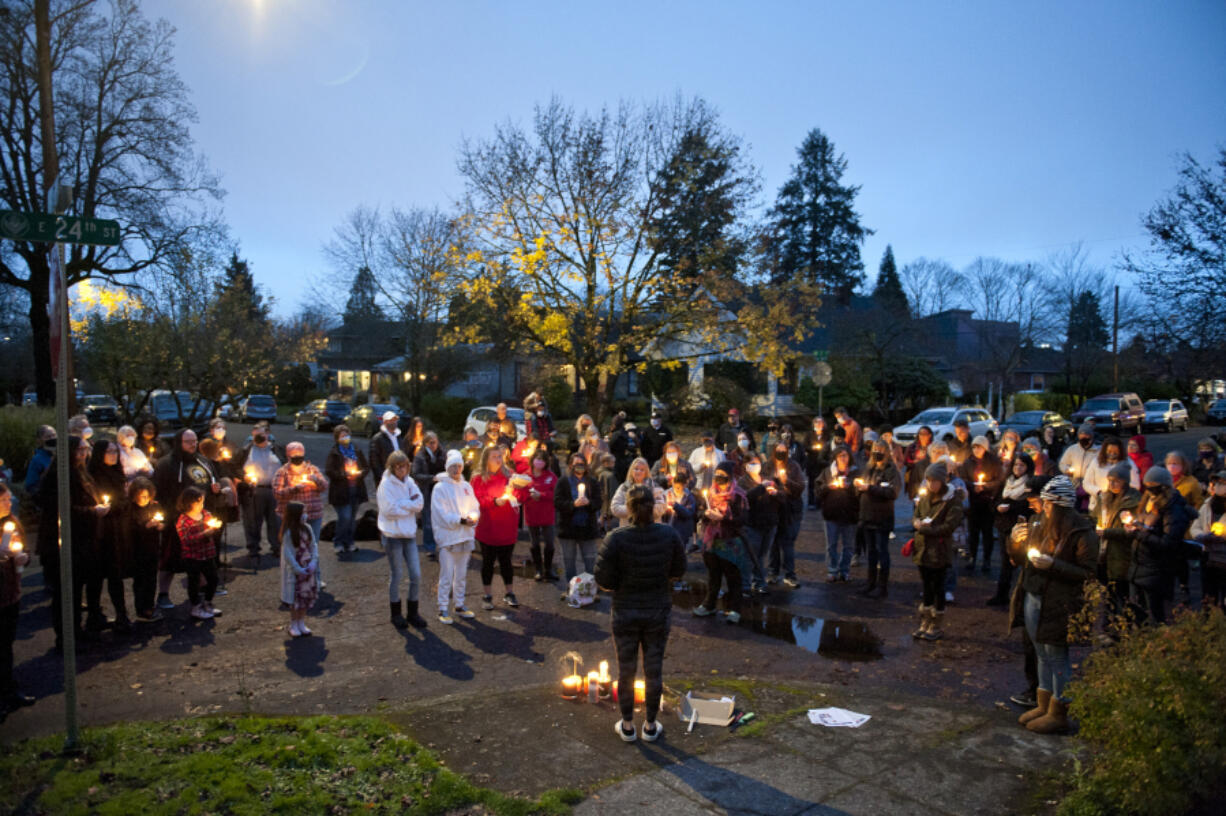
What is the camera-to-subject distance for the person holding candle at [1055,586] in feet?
17.9

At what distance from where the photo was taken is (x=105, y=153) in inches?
883

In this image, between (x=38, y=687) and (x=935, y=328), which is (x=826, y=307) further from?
Result: (x=38, y=687)

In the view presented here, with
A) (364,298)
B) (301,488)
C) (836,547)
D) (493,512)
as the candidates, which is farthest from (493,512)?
(364,298)

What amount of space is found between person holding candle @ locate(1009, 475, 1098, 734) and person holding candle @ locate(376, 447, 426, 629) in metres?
5.67

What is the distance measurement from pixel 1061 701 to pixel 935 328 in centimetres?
4149

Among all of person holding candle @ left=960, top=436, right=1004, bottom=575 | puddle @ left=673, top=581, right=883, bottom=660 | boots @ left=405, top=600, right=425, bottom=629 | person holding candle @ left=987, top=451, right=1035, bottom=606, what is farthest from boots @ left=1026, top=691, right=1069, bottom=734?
boots @ left=405, top=600, right=425, bottom=629

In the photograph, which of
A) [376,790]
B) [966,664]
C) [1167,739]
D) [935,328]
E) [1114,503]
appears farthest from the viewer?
[935,328]

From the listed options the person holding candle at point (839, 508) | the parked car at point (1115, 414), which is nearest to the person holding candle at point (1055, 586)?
the person holding candle at point (839, 508)

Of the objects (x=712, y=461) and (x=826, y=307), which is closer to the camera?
(x=712, y=461)

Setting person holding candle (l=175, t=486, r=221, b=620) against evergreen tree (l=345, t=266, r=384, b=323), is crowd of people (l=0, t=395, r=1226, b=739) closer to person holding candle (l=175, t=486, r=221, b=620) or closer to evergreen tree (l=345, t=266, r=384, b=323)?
person holding candle (l=175, t=486, r=221, b=620)

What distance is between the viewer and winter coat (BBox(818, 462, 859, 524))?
1004cm

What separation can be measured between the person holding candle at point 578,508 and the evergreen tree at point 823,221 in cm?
4751

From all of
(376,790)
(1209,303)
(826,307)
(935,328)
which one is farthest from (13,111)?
(935,328)

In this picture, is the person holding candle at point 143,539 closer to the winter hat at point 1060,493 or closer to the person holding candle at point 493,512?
the person holding candle at point 493,512
